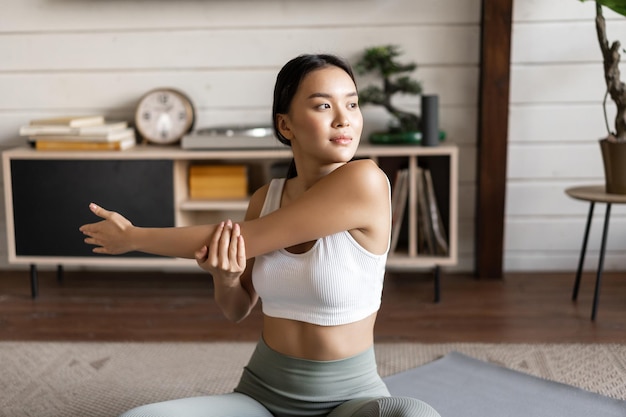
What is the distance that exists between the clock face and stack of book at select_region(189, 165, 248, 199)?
0.19 metres

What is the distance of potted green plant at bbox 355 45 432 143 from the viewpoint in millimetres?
2986

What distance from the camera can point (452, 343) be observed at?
96.2 inches

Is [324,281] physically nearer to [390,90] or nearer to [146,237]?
[146,237]

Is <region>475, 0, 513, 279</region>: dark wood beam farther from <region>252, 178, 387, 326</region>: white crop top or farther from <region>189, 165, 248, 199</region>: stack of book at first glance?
<region>252, 178, 387, 326</region>: white crop top

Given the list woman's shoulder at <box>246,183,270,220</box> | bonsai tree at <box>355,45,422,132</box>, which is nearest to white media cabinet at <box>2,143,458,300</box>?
bonsai tree at <box>355,45,422,132</box>

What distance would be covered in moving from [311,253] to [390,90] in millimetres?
1760

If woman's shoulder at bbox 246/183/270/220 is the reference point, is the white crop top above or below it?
below

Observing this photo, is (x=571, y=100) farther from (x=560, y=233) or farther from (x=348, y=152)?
(x=348, y=152)

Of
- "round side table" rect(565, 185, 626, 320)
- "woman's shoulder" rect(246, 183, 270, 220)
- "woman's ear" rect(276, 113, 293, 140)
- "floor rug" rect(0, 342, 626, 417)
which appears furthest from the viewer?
"round side table" rect(565, 185, 626, 320)

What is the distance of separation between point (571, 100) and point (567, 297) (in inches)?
31.5

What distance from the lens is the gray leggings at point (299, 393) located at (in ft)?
4.54

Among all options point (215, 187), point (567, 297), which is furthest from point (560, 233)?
point (215, 187)

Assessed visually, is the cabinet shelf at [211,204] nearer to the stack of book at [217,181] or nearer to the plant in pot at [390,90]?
the stack of book at [217,181]

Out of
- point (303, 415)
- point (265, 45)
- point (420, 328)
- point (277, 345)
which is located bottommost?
point (420, 328)
